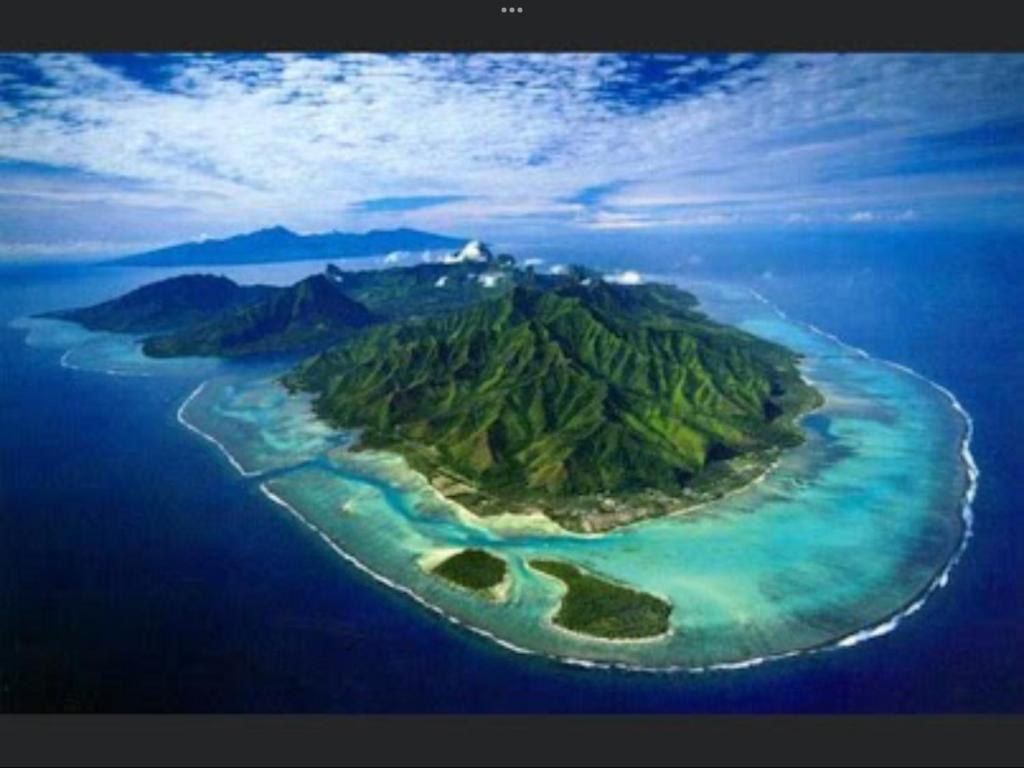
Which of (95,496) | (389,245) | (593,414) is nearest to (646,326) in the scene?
(593,414)

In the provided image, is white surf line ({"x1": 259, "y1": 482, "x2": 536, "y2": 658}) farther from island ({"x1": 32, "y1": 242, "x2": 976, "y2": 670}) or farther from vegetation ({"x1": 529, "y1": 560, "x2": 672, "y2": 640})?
vegetation ({"x1": 529, "y1": 560, "x2": 672, "y2": 640})

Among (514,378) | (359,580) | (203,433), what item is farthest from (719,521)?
(203,433)

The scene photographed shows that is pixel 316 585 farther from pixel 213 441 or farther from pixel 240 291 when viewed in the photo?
pixel 240 291

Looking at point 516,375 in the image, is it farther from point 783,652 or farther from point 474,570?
point 783,652

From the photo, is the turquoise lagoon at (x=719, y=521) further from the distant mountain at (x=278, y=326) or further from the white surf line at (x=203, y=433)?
the distant mountain at (x=278, y=326)

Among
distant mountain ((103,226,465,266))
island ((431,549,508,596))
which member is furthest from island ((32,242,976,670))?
distant mountain ((103,226,465,266))
